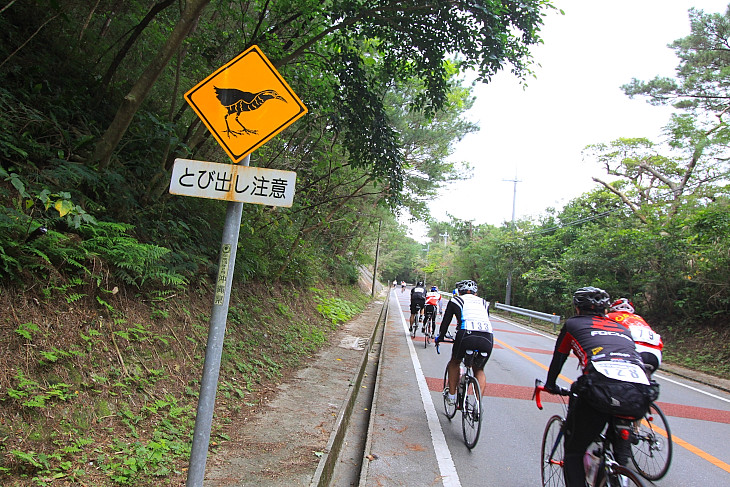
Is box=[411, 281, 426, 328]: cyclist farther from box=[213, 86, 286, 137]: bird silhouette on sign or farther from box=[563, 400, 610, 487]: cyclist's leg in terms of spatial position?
box=[213, 86, 286, 137]: bird silhouette on sign

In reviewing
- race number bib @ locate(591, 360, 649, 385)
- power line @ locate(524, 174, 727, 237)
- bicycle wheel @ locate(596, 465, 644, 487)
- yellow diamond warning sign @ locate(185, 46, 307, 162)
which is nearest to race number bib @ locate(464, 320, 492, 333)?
race number bib @ locate(591, 360, 649, 385)

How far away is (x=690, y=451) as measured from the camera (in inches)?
193

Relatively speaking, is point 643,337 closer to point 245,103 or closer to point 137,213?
point 245,103

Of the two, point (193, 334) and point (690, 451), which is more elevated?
point (193, 334)

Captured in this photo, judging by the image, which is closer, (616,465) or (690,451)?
(616,465)

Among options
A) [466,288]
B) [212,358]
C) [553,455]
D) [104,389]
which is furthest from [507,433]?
[104,389]

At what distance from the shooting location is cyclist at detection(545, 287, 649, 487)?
2.70 meters

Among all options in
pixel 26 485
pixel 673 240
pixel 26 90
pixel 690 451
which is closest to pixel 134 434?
pixel 26 485

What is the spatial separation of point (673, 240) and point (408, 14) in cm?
1412

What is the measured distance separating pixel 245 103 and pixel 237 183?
0.55 m

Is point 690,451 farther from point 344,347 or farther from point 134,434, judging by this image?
point 344,347

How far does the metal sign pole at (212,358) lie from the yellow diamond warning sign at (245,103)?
44 cm

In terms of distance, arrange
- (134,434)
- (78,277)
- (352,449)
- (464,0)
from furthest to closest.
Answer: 1. (464,0)
2. (352,449)
3. (78,277)
4. (134,434)

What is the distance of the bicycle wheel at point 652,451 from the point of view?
3.88 metres
